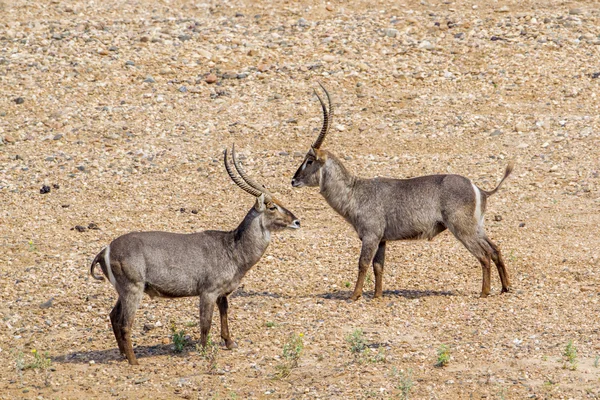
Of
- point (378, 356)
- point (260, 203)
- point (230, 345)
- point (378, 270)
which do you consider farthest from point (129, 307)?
point (378, 270)

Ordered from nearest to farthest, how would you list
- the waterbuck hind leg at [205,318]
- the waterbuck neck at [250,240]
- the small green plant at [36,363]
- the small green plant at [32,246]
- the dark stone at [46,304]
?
the small green plant at [36,363] → the waterbuck hind leg at [205,318] → the waterbuck neck at [250,240] → the dark stone at [46,304] → the small green plant at [32,246]

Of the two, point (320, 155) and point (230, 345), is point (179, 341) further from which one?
point (320, 155)

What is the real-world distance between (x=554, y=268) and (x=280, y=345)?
385cm

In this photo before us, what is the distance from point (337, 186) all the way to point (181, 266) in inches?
116

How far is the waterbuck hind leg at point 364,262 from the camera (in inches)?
448

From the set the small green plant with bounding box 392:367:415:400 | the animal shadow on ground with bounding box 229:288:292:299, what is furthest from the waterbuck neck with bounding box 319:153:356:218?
the small green plant with bounding box 392:367:415:400

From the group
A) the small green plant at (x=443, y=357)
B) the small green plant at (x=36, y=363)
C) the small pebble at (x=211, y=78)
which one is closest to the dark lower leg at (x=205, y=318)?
the small green plant at (x=36, y=363)

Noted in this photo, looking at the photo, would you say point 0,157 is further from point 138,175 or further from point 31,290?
point 31,290

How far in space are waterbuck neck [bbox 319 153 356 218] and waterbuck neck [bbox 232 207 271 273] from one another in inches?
69.5

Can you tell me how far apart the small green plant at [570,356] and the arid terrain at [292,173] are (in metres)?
0.02

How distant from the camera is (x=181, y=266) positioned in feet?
32.3

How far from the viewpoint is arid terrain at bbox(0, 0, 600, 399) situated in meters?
9.60

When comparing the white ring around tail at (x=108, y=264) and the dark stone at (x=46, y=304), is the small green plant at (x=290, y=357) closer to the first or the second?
the white ring around tail at (x=108, y=264)

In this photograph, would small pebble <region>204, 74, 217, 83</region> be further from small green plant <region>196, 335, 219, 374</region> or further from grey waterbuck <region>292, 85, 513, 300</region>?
small green plant <region>196, 335, 219, 374</region>
